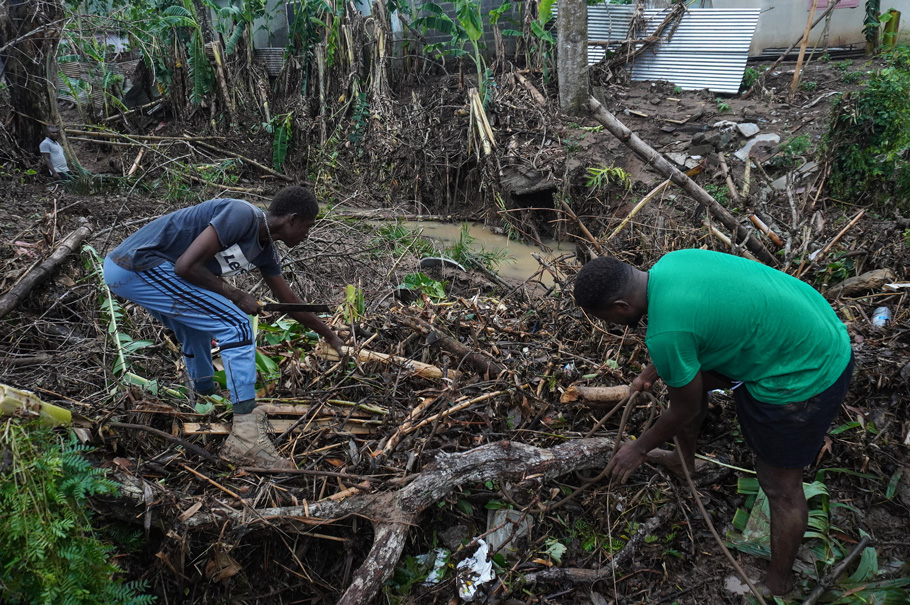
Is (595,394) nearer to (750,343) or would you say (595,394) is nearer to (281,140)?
(750,343)

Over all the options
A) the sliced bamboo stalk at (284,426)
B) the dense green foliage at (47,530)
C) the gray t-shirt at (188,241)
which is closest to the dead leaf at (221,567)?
the dense green foliage at (47,530)

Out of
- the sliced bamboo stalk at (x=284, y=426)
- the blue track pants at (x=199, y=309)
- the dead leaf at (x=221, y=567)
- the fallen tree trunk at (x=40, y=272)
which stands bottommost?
the dead leaf at (x=221, y=567)

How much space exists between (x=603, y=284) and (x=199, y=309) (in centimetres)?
210

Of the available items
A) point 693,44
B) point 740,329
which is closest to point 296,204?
point 740,329

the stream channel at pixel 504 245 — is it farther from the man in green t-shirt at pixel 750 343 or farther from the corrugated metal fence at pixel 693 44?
the man in green t-shirt at pixel 750 343

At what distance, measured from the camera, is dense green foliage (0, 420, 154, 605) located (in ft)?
6.18

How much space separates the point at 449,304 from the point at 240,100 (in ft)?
31.4

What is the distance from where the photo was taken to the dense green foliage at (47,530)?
188 centimetres

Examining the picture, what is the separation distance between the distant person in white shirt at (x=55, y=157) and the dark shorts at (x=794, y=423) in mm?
9839

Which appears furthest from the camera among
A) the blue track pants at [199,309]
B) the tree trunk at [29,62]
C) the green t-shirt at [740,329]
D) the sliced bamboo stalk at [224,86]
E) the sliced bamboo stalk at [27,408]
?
the sliced bamboo stalk at [224,86]

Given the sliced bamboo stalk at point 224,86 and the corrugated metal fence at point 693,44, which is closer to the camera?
the corrugated metal fence at point 693,44

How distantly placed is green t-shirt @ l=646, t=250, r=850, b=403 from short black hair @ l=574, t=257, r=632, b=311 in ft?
0.37

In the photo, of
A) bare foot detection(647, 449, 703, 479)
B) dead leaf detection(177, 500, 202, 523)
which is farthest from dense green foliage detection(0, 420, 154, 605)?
bare foot detection(647, 449, 703, 479)

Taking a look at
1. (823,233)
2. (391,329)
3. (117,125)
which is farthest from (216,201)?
(117,125)
